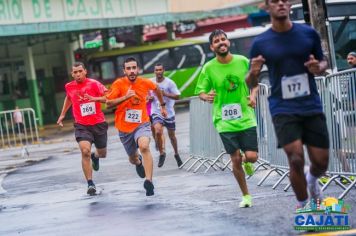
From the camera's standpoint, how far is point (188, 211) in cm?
970

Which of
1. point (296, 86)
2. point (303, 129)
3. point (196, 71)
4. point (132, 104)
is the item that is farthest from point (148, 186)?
point (196, 71)

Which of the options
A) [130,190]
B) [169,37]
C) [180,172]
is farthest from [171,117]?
[169,37]

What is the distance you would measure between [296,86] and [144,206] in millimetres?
3510

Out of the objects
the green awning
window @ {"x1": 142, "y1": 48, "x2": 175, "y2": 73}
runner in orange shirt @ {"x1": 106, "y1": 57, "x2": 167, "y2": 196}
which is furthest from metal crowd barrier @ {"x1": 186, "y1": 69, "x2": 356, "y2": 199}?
window @ {"x1": 142, "y1": 48, "x2": 175, "y2": 73}

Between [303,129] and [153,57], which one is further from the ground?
[303,129]

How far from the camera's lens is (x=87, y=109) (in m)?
13.2

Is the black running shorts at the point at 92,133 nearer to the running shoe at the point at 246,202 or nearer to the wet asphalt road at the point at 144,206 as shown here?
the wet asphalt road at the point at 144,206

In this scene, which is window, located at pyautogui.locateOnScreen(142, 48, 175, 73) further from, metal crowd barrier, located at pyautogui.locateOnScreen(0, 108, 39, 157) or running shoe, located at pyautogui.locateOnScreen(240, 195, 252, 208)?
running shoe, located at pyautogui.locateOnScreen(240, 195, 252, 208)

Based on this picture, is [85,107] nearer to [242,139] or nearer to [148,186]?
[148,186]

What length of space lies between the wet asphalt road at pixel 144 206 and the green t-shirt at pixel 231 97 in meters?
0.91

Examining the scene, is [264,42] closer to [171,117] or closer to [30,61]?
[171,117]

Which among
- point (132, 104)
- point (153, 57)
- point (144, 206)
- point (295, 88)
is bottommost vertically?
point (153, 57)

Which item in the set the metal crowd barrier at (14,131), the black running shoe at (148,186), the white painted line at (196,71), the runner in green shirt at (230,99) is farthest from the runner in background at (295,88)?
the white painted line at (196,71)

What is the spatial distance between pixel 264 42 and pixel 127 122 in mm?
4874
